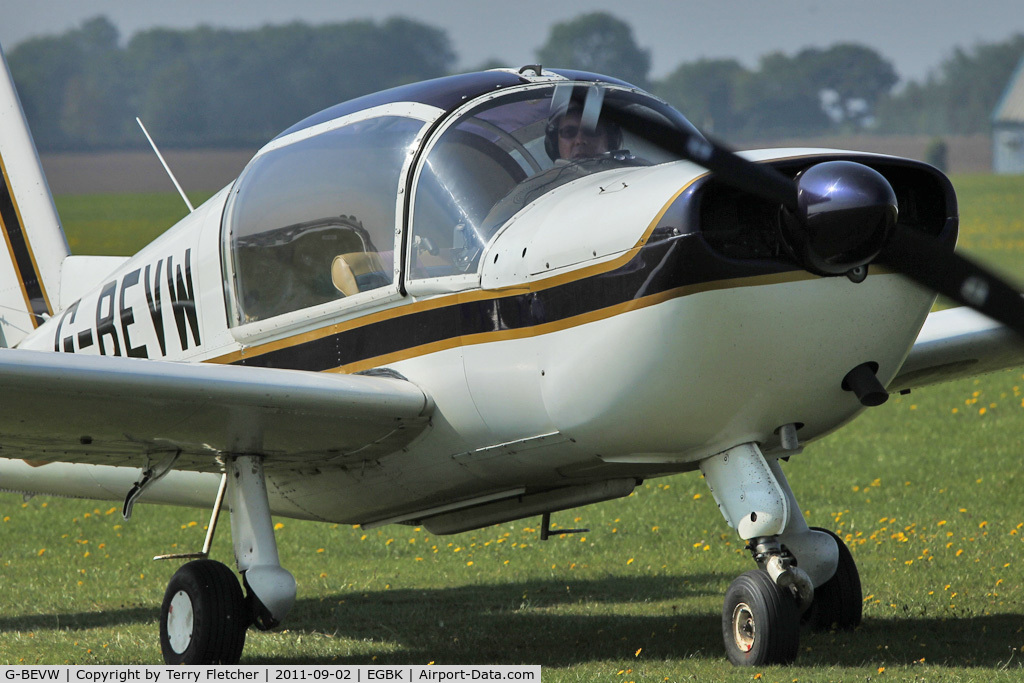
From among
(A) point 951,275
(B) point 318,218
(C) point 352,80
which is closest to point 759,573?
(A) point 951,275

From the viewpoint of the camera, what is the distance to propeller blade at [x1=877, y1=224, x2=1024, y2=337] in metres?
4.60

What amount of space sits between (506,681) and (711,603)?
2.87 m

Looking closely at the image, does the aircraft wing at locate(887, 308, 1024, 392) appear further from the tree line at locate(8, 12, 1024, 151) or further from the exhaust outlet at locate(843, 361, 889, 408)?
the tree line at locate(8, 12, 1024, 151)

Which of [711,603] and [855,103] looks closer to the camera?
[711,603]

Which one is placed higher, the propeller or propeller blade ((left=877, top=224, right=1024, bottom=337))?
the propeller

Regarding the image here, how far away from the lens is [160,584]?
29.3ft

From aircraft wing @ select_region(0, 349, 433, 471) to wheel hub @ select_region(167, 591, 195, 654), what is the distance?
0.73 metres

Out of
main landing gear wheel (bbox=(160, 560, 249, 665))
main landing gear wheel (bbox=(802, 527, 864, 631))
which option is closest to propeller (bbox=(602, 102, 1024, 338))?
main landing gear wheel (bbox=(802, 527, 864, 631))

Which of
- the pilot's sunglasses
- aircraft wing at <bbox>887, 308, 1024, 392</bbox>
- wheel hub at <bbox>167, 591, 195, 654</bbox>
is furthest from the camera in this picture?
aircraft wing at <bbox>887, 308, 1024, 392</bbox>

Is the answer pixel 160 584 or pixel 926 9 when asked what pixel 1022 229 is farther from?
pixel 926 9

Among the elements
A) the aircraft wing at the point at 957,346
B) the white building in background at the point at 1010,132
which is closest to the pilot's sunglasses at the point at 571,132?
the aircraft wing at the point at 957,346

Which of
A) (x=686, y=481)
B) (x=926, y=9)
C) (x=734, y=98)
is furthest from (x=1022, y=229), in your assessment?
(x=926, y=9)

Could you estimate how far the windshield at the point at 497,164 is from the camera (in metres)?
5.23

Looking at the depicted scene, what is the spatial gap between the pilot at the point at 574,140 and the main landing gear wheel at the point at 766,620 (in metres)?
1.98
